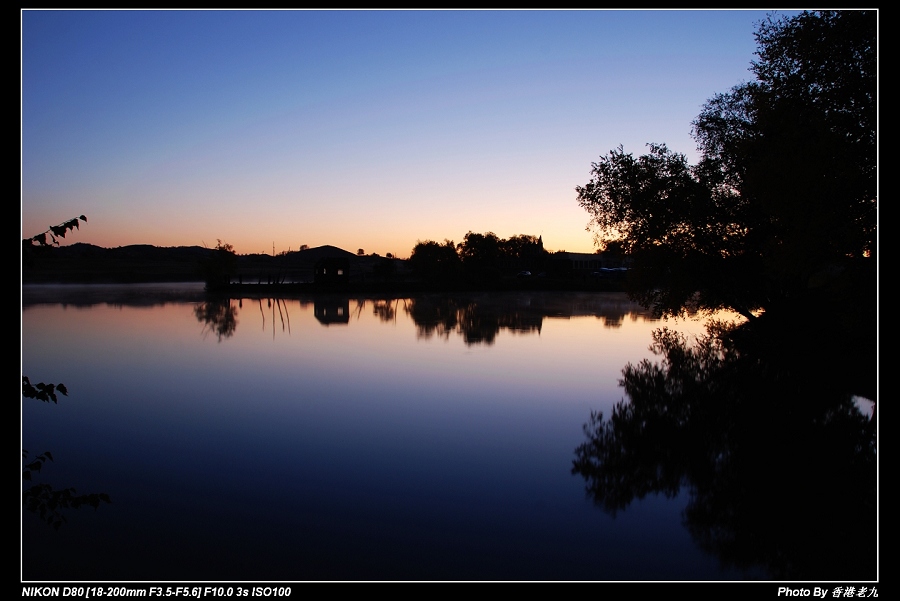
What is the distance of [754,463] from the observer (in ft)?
32.1

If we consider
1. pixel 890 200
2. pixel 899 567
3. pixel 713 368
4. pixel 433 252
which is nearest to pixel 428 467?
pixel 899 567

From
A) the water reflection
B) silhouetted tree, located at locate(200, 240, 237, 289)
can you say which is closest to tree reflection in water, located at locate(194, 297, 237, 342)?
the water reflection

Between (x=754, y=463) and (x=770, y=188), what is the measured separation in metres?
7.85

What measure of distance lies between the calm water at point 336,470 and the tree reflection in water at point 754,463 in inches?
18.2

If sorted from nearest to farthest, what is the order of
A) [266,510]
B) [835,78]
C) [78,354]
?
[266,510], [835,78], [78,354]

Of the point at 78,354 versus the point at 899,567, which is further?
the point at 78,354

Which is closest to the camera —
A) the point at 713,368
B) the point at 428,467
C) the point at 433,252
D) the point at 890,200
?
the point at 890,200

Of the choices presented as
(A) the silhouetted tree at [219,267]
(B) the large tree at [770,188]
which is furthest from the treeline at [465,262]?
(B) the large tree at [770,188]

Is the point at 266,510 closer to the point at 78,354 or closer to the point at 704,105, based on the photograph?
the point at 78,354

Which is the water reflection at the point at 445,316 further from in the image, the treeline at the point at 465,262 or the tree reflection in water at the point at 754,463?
the treeline at the point at 465,262

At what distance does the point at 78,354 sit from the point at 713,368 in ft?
71.5

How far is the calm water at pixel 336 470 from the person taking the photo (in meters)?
6.52
